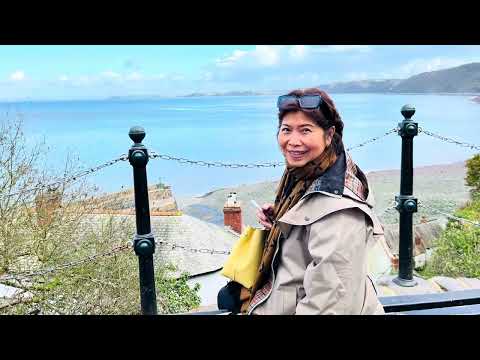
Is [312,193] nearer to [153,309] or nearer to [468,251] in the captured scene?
[153,309]

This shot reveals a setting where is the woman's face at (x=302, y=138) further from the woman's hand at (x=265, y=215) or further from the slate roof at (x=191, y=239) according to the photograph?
the slate roof at (x=191, y=239)

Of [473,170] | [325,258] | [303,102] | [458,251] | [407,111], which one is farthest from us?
[473,170]

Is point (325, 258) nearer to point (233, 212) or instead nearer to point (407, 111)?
point (407, 111)

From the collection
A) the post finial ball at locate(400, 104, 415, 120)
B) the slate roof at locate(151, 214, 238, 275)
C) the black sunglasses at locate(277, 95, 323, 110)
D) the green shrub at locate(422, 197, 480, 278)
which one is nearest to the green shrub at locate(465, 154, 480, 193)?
the green shrub at locate(422, 197, 480, 278)

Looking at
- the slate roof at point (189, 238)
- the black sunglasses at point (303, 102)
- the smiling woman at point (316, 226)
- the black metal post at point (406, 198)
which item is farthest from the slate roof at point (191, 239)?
the black sunglasses at point (303, 102)

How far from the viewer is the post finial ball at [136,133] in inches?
71.5

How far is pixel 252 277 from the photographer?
4.82 feet

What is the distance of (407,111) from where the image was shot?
223 cm

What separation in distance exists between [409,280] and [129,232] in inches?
88.3

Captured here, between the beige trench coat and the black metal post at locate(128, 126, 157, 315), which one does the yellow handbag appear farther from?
the black metal post at locate(128, 126, 157, 315)

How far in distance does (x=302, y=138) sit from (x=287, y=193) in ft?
0.65

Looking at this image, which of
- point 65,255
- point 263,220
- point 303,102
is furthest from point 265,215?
point 65,255
